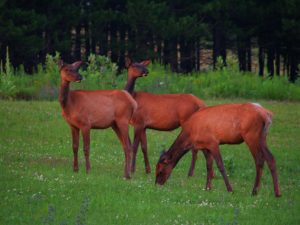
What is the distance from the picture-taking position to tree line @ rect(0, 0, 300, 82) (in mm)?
40438

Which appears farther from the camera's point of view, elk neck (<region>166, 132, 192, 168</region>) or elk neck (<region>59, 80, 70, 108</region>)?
elk neck (<region>59, 80, 70, 108</region>)

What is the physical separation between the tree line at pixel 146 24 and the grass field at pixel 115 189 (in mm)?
18851

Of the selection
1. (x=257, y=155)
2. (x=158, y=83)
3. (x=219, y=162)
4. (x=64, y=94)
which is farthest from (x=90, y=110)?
(x=158, y=83)

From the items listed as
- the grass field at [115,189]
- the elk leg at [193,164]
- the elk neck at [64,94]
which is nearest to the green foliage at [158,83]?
the grass field at [115,189]

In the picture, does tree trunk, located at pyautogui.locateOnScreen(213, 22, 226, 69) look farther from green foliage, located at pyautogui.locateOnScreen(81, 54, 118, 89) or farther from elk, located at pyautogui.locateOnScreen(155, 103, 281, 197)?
elk, located at pyautogui.locateOnScreen(155, 103, 281, 197)

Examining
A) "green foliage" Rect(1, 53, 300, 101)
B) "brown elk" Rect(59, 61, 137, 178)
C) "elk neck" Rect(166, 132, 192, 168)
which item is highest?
"brown elk" Rect(59, 61, 137, 178)

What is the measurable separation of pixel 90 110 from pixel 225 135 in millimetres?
2763

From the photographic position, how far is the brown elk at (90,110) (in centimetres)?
1605

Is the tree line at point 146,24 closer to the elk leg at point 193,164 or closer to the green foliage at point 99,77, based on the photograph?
the green foliage at point 99,77

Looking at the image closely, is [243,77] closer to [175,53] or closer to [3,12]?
[3,12]

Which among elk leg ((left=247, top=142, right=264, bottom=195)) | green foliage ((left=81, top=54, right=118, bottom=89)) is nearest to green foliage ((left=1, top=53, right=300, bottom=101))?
green foliage ((left=81, top=54, right=118, bottom=89))

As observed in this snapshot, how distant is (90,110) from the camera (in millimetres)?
16188

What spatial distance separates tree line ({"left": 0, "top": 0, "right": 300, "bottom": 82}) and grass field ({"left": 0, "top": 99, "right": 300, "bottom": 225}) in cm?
1885

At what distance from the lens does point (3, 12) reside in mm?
39188
